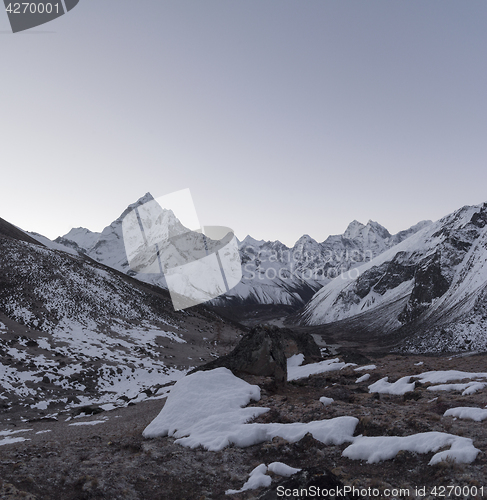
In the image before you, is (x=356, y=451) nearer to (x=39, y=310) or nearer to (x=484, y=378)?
(x=484, y=378)

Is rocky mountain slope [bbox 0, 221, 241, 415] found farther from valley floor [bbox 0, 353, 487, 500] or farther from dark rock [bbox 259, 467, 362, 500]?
dark rock [bbox 259, 467, 362, 500]

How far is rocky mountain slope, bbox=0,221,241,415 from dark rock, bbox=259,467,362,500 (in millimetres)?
22915

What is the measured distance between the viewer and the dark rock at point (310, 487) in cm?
636

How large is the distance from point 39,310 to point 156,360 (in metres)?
19.9

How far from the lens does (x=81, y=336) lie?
148ft

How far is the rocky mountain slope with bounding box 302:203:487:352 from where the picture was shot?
218 feet

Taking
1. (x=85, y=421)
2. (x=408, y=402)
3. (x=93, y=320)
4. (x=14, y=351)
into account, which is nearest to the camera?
→ (x=408, y=402)

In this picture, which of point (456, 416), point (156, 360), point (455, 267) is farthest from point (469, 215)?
point (456, 416)

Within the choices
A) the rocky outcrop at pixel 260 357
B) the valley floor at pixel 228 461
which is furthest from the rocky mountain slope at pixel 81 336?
the valley floor at pixel 228 461

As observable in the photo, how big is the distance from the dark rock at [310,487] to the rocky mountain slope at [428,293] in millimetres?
59675

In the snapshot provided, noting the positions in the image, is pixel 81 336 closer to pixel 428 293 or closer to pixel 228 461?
pixel 228 461

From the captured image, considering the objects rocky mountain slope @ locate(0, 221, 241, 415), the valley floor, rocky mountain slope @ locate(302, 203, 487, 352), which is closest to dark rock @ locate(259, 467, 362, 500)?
the valley floor

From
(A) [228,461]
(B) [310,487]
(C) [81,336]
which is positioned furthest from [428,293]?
(B) [310,487]

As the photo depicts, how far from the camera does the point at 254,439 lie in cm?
1134
